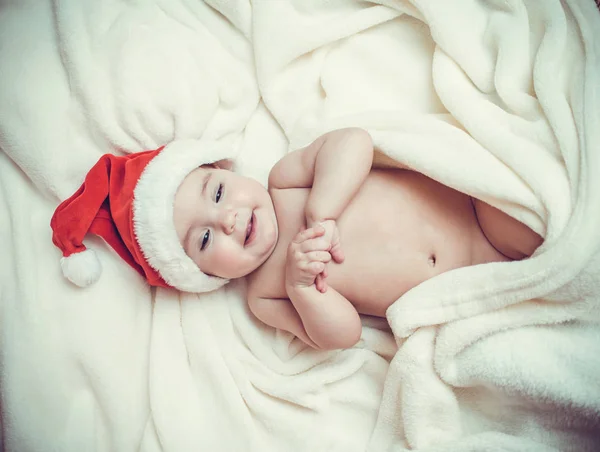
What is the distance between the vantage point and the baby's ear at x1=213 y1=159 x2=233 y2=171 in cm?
118

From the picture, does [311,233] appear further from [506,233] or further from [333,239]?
[506,233]

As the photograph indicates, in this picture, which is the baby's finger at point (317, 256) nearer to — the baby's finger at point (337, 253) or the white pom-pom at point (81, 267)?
the baby's finger at point (337, 253)

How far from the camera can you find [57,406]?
1.06 meters

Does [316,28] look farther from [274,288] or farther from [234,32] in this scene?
[274,288]

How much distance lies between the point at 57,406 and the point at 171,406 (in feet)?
0.79

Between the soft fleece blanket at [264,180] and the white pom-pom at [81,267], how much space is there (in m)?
0.06

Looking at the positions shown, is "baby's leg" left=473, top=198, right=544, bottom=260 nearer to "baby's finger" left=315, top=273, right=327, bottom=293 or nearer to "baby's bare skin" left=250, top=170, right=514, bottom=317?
"baby's bare skin" left=250, top=170, right=514, bottom=317

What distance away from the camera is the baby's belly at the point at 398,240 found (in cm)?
108

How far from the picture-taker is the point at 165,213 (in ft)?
3.29

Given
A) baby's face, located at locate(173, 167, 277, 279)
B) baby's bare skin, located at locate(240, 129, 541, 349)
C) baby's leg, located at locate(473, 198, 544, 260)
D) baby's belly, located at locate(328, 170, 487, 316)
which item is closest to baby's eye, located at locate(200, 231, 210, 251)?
baby's face, located at locate(173, 167, 277, 279)

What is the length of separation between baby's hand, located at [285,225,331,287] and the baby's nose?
5.1 inches

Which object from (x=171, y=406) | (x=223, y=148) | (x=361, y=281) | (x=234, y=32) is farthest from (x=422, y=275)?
(x=234, y=32)

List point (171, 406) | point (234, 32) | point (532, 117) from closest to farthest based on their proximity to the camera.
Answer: point (532, 117) → point (171, 406) → point (234, 32)

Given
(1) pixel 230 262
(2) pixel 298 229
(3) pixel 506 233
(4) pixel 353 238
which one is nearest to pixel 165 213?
(1) pixel 230 262
